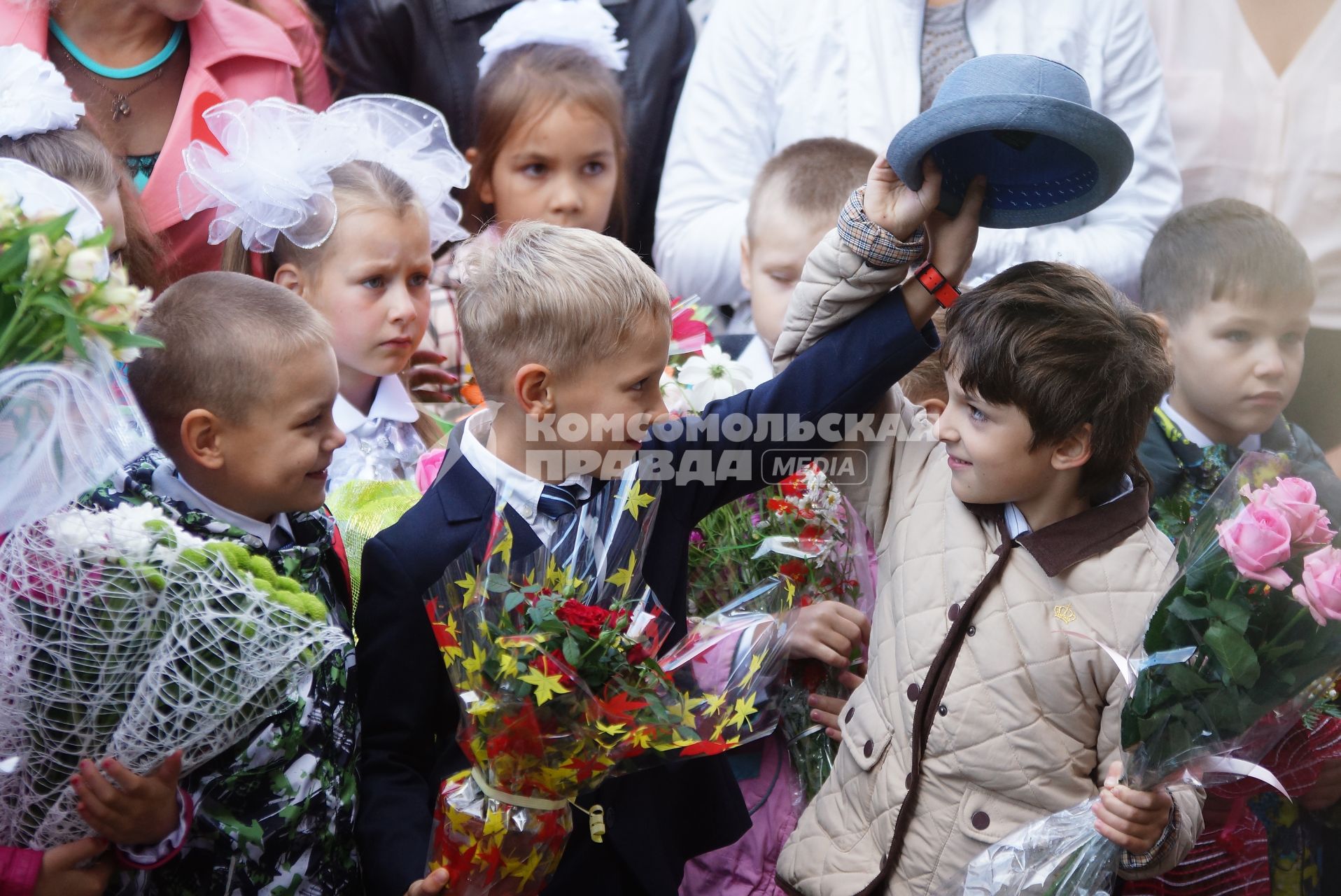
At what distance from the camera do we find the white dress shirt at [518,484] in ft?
7.26

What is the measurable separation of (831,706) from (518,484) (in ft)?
2.66

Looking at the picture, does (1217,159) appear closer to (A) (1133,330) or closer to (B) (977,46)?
(B) (977,46)

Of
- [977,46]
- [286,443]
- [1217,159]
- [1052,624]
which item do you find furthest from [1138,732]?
[1217,159]

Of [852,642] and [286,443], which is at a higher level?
[286,443]

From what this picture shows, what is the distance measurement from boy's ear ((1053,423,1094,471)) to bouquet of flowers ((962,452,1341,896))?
226mm

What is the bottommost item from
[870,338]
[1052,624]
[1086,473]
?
[1052,624]

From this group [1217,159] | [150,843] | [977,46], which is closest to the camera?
[150,843]

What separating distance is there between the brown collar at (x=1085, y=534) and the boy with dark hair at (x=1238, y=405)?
41cm

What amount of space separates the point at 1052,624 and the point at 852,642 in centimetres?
46

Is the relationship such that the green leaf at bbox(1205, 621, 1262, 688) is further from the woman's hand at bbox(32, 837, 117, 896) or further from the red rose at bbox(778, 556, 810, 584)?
the woman's hand at bbox(32, 837, 117, 896)

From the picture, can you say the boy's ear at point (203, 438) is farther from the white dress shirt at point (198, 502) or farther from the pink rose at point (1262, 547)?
the pink rose at point (1262, 547)

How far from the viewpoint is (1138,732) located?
6.57 ft

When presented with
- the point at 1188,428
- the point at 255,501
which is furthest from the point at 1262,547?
the point at 255,501

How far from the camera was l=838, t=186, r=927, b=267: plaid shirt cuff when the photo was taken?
2.13m
